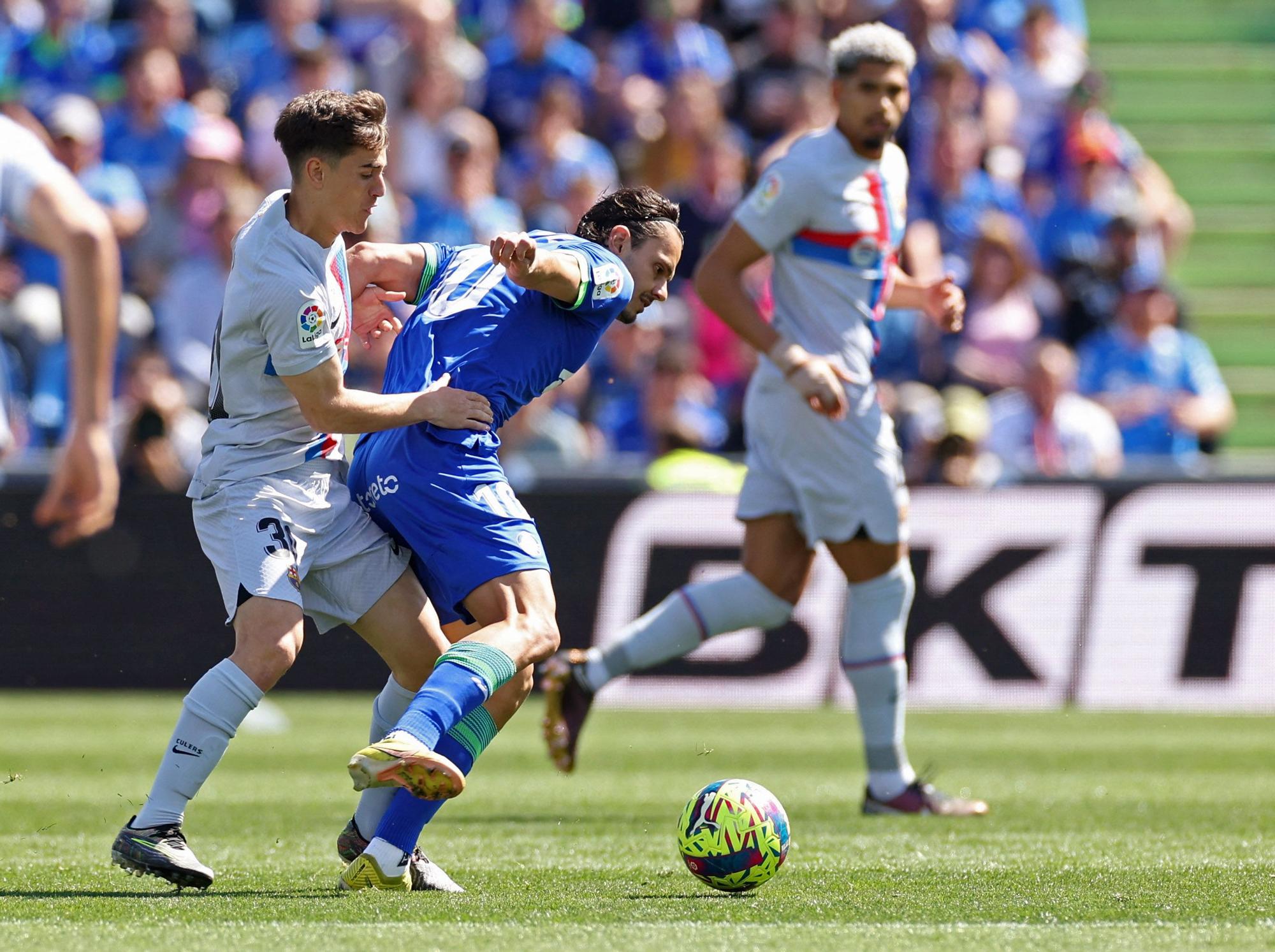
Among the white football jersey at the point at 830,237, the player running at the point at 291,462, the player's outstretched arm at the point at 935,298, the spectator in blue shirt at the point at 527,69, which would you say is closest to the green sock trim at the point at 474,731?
the player running at the point at 291,462

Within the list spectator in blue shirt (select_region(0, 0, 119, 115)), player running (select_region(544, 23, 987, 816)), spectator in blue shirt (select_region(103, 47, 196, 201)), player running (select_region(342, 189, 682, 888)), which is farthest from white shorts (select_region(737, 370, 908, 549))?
spectator in blue shirt (select_region(0, 0, 119, 115))

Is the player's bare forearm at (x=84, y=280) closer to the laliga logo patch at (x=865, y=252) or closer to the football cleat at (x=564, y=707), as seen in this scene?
the football cleat at (x=564, y=707)

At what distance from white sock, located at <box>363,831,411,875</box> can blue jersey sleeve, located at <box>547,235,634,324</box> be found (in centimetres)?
141

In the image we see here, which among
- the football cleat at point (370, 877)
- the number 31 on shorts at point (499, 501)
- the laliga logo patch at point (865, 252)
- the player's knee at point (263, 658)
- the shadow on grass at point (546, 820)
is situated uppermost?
the laliga logo patch at point (865, 252)

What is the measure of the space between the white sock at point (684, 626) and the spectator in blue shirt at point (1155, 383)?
5681 millimetres

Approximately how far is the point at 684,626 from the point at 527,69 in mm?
8213

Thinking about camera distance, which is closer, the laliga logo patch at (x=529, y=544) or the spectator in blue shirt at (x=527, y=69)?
the laliga logo patch at (x=529, y=544)

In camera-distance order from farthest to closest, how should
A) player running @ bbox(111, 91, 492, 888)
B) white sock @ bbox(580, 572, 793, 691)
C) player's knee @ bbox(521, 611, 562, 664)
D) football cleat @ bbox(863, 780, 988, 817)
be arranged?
white sock @ bbox(580, 572, 793, 691) → football cleat @ bbox(863, 780, 988, 817) → player's knee @ bbox(521, 611, 562, 664) → player running @ bbox(111, 91, 492, 888)

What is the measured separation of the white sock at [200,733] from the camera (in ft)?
15.2

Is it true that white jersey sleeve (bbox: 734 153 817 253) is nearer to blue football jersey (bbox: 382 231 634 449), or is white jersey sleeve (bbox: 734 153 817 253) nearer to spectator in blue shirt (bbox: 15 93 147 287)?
blue football jersey (bbox: 382 231 634 449)

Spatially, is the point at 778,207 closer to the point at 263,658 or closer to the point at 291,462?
the point at 291,462

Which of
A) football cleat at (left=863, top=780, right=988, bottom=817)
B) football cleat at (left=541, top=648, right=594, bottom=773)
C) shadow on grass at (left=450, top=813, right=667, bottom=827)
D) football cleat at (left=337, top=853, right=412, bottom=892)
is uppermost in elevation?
football cleat at (left=337, top=853, right=412, bottom=892)

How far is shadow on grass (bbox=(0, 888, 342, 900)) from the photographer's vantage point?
4.56m

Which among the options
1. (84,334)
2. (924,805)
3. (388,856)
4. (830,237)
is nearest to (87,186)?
(830,237)
